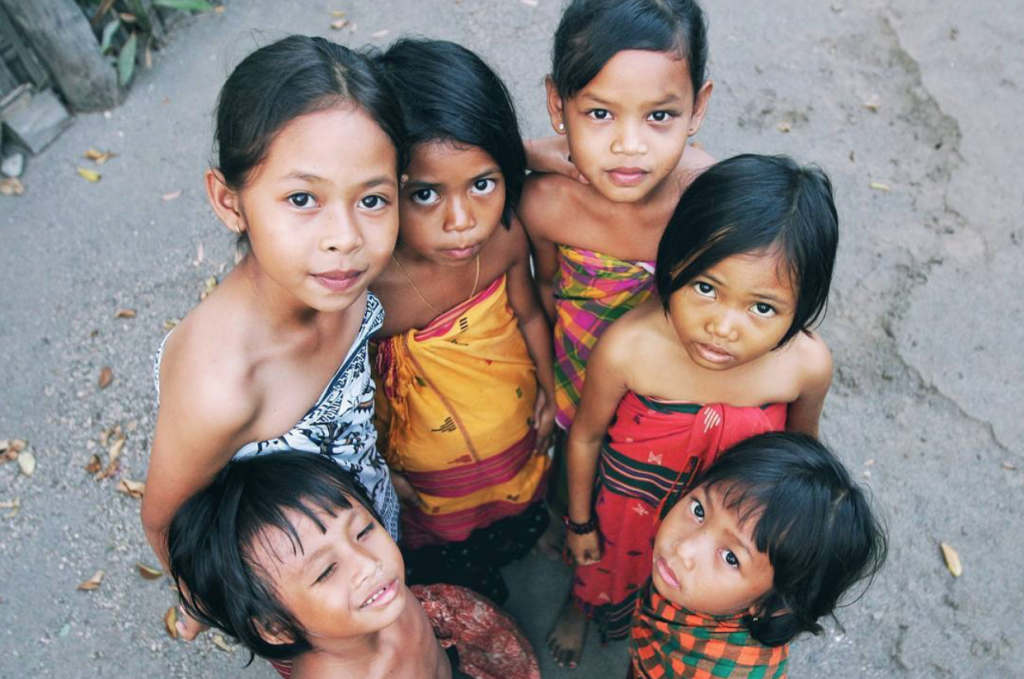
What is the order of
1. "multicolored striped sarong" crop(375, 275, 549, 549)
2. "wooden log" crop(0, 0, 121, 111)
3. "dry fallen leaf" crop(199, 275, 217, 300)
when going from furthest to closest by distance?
"wooden log" crop(0, 0, 121, 111) → "dry fallen leaf" crop(199, 275, 217, 300) → "multicolored striped sarong" crop(375, 275, 549, 549)

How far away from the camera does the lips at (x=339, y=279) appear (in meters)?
1.53

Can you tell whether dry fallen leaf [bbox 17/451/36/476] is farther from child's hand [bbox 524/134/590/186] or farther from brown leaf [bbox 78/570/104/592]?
child's hand [bbox 524/134/590/186]

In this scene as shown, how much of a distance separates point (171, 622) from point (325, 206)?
1771 mm

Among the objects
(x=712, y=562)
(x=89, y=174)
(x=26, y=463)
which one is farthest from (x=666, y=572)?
(x=89, y=174)

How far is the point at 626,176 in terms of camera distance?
6.16 ft

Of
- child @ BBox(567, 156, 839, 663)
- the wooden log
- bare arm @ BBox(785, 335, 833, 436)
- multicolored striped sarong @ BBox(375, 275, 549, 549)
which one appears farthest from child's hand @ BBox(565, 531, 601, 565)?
the wooden log

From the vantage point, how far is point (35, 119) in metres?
3.87

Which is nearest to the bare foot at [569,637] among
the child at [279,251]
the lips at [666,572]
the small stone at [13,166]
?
the lips at [666,572]

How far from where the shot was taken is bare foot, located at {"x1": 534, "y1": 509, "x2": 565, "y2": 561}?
2.82 m

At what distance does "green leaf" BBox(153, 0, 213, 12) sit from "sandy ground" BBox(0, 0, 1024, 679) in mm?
105

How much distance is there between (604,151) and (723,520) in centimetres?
86

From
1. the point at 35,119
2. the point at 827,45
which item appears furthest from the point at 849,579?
the point at 35,119

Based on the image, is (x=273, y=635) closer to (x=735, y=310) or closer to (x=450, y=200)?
(x=450, y=200)

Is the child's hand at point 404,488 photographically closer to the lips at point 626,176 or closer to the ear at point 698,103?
the lips at point 626,176
